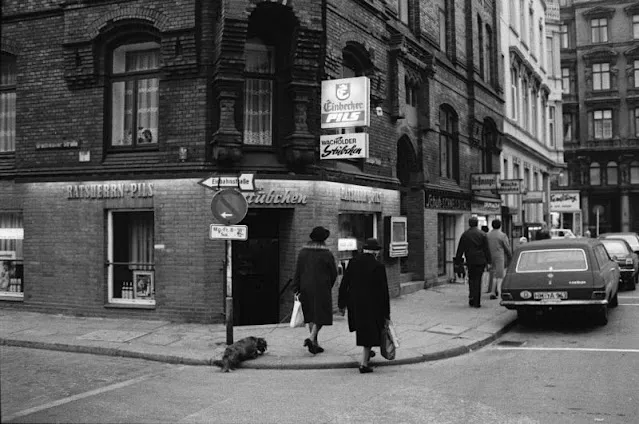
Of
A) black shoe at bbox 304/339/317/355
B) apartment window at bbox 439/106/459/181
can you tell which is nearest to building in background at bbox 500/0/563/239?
apartment window at bbox 439/106/459/181

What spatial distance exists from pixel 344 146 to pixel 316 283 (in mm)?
3805

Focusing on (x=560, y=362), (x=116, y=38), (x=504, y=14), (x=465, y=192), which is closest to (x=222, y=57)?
(x=116, y=38)

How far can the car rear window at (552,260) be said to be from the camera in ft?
37.8

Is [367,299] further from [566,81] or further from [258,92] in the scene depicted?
[566,81]

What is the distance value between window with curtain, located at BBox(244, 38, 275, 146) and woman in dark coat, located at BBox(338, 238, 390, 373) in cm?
488

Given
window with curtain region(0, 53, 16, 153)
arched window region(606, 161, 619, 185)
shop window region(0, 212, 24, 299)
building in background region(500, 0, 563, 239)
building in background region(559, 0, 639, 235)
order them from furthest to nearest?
arched window region(606, 161, 619, 185), building in background region(559, 0, 639, 235), building in background region(500, 0, 563, 239), window with curtain region(0, 53, 16, 153), shop window region(0, 212, 24, 299)

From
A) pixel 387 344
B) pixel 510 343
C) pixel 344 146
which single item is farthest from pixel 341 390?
pixel 344 146

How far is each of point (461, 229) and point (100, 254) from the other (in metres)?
12.9

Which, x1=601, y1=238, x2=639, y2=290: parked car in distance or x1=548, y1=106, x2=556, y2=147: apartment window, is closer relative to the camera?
x1=601, y1=238, x2=639, y2=290: parked car in distance

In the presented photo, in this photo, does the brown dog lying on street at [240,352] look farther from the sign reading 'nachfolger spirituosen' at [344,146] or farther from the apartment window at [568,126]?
the apartment window at [568,126]

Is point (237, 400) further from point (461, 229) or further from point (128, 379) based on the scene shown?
point (461, 229)

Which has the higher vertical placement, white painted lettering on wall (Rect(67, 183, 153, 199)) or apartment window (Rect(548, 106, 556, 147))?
apartment window (Rect(548, 106, 556, 147))

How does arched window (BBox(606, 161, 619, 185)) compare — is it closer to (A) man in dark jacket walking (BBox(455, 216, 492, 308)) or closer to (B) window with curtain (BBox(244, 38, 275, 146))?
(A) man in dark jacket walking (BBox(455, 216, 492, 308))

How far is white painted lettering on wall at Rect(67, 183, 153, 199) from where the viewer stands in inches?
477
